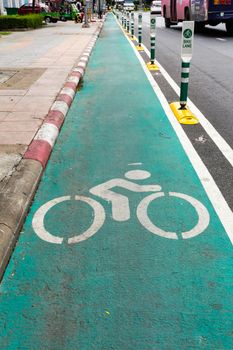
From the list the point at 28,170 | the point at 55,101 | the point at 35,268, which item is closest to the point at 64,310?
the point at 35,268

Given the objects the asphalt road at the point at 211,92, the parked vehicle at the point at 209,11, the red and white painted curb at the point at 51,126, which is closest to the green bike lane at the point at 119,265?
the red and white painted curb at the point at 51,126

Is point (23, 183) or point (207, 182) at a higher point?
point (23, 183)

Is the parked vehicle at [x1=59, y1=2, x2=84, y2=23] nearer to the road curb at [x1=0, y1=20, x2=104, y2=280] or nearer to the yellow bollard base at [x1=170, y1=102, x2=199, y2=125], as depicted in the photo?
the yellow bollard base at [x1=170, y1=102, x2=199, y2=125]

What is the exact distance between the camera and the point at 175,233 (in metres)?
3.32

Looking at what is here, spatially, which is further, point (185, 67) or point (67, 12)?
point (67, 12)

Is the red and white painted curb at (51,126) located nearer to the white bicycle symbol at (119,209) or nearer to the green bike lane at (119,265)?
the green bike lane at (119,265)

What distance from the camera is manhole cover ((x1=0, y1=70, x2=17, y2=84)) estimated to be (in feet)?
31.7

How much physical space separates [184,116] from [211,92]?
7.56 feet

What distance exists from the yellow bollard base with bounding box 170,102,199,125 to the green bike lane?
1363mm

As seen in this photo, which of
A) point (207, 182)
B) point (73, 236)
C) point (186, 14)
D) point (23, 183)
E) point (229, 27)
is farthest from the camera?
point (229, 27)

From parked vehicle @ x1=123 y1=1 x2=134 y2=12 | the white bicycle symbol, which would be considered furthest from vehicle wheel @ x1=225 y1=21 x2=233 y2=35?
parked vehicle @ x1=123 y1=1 x2=134 y2=12

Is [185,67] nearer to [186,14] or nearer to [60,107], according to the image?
[60,107]

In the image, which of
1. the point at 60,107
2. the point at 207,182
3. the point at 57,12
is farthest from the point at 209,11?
the point at 57,12

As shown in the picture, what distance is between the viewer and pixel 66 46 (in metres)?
17.1
